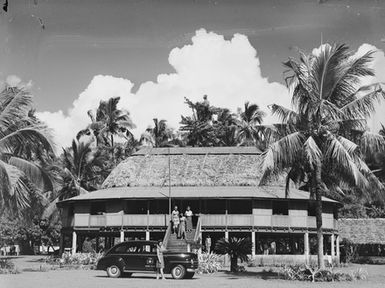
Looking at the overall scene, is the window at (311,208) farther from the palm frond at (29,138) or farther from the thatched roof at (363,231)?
the palm frond at (29,138)

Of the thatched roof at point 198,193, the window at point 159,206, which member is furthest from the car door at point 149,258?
the window at point 159,206

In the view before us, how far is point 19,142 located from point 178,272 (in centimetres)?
802

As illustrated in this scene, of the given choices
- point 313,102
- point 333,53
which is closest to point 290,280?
point 313,102

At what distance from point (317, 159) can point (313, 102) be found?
94.9 inches

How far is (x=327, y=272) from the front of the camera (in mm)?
21594

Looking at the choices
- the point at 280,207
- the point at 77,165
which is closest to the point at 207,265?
the point at 280,207

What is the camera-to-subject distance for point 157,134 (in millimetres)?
62656

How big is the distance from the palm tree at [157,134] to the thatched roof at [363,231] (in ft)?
73.0

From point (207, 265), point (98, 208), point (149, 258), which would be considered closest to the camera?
point (149, 258)

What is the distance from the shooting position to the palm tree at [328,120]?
2194cm

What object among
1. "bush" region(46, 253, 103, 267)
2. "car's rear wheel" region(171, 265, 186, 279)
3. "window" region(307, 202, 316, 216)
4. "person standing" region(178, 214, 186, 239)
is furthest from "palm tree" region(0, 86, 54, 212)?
"window" region(307, 202, 316, 216)

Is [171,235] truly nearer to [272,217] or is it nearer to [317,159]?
[272,217]

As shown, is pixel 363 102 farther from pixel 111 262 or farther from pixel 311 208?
pixel 311 208

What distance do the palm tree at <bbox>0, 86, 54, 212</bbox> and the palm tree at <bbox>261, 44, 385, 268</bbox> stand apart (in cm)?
880
